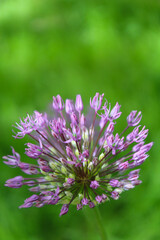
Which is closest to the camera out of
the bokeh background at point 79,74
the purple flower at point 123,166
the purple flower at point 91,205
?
the purple flower at point 91,205

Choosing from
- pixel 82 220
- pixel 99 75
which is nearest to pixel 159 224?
pixel 82 220

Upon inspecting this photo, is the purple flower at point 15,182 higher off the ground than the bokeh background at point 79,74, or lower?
lower

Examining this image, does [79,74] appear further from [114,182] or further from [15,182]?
[114,182]

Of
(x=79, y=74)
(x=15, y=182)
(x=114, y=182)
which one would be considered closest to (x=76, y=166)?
(x=114, y=182)

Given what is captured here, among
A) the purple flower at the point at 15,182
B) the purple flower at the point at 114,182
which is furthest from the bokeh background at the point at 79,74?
the purple flower at the point at 114,182

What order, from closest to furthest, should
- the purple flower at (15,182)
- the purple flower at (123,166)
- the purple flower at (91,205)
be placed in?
the purple flower at (91,205)
the purple flower at (123,166)
the purple flower at (15,182)

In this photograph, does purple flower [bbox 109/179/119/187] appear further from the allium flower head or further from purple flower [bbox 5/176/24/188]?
purple flower [bbox 5/176/24/188]

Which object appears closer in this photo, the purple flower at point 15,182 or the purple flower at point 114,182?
the purple flower at point 114,182

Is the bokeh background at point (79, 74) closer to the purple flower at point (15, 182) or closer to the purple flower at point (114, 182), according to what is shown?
the purple flower at point (15, 182)

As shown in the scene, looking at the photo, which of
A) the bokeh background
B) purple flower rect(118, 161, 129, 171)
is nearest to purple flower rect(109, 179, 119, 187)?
purple flower rect(118, 161, 129, 171)
